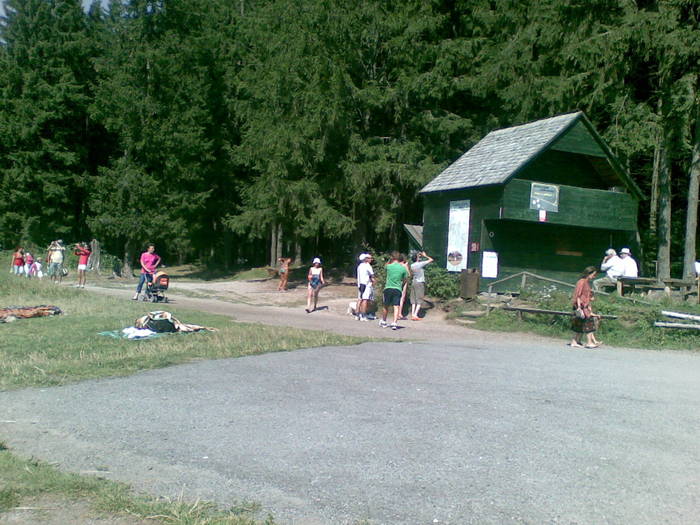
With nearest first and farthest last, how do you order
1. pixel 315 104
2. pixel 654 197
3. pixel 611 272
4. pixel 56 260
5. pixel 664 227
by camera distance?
pixel 611 272, pixel 664 227, pixel 56 260, pixel 315 104, pixel 654 197

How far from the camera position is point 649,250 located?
31422mm

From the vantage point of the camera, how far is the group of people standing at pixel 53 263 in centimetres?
2642

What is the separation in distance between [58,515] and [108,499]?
13.4 inches

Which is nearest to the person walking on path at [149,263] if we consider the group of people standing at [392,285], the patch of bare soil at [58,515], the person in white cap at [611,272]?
the group of people standing at [392,285]

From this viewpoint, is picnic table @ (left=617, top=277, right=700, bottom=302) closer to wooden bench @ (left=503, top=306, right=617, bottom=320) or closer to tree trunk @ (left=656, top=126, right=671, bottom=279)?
wooden bench @ (left=503, top=306, right=617, bottom=320)

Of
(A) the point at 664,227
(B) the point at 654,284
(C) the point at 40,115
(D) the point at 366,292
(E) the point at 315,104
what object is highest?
(C) the point at 40,115

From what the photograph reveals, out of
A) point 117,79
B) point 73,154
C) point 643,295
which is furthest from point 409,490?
point 73,154

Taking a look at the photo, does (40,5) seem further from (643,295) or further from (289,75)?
(643,295)

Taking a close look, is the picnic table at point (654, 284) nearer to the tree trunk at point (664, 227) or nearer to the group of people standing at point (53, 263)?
the tree trunk at point (664, 227)

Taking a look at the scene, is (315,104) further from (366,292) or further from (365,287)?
(366,292)

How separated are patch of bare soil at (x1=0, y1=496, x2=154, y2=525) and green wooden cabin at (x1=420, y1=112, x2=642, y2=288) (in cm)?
1816

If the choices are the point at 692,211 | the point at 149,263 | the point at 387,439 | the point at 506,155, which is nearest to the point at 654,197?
the point at 692,211

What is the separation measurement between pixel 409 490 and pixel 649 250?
30.0 metres

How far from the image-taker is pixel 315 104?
3017 cm
